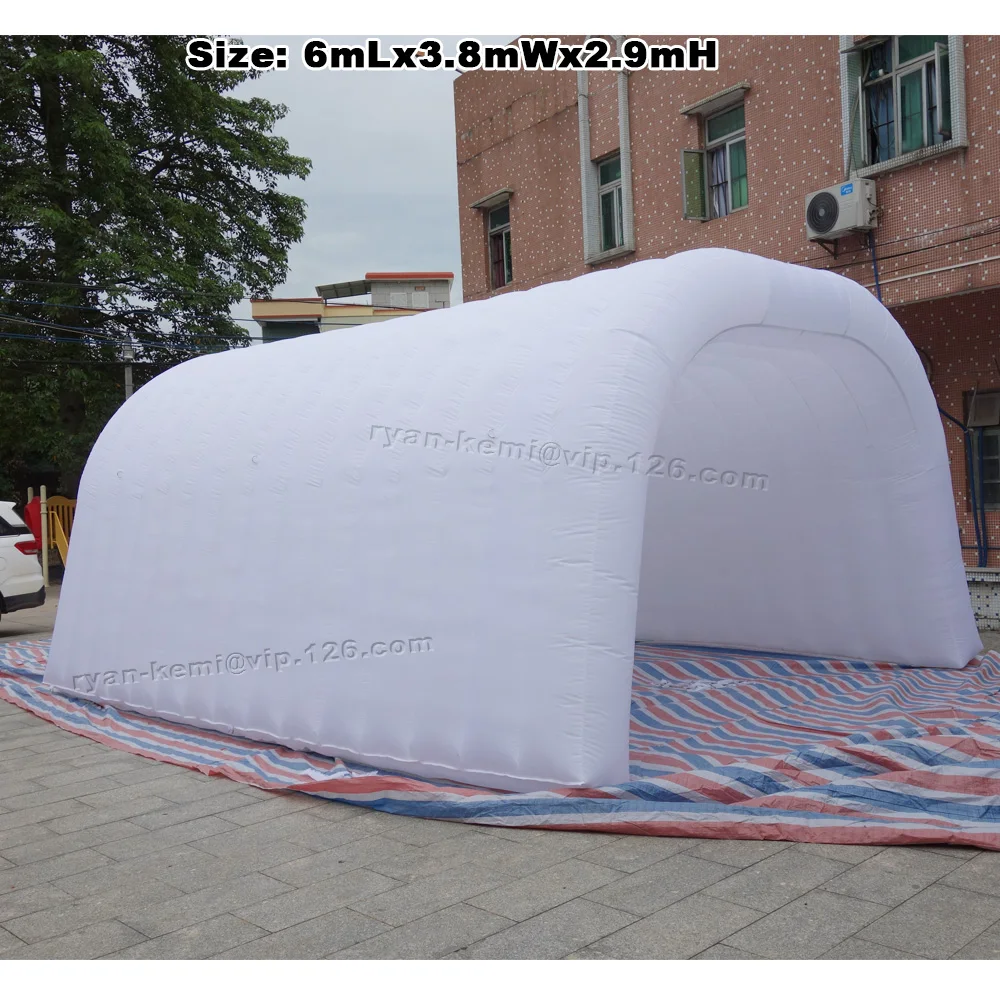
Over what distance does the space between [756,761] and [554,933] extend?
6.87 feet

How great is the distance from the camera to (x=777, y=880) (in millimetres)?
4121

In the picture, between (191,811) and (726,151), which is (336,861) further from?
(726,151)

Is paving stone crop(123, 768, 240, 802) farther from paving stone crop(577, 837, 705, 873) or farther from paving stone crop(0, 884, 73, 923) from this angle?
paving stone crop(577, 837, 705, 873)

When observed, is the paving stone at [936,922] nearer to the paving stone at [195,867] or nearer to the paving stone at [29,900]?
the paving stone at [195,867]

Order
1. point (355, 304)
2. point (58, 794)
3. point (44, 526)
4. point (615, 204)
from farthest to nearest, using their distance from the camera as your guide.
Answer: point (355, 304), point (44, 526), point (615, 204), point (58, 794)

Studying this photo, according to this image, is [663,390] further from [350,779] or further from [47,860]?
[47,860]

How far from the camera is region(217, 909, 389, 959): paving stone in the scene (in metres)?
3.65

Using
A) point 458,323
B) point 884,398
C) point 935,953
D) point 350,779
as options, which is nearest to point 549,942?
point 935,953

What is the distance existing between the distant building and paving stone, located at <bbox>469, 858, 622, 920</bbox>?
3420 cm

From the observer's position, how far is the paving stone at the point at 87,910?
397cm

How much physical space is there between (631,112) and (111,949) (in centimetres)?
1384

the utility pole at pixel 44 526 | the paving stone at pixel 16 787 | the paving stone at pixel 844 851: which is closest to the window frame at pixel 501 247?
the utility pole at pixel 44 526

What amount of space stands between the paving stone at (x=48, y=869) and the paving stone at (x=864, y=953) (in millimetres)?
3075

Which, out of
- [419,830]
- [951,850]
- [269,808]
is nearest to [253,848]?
[269,808]
